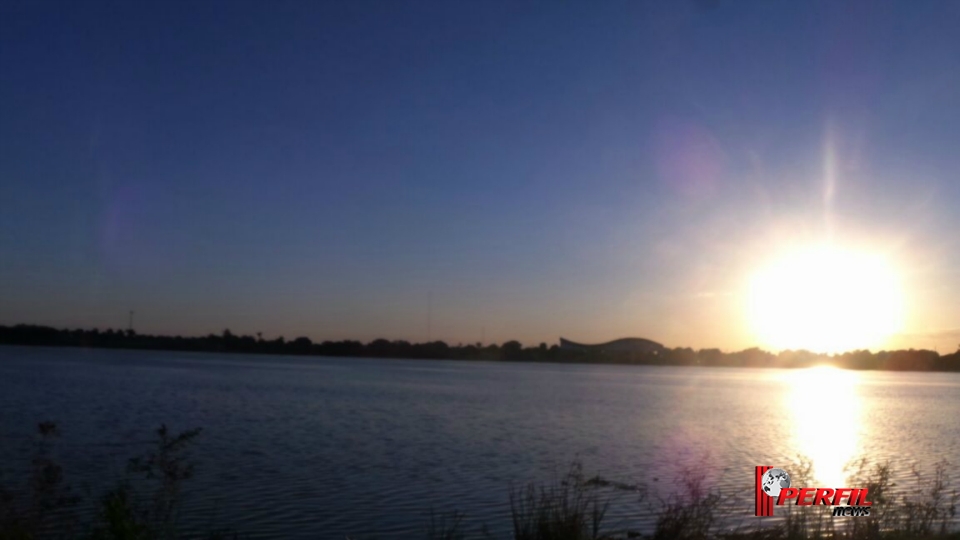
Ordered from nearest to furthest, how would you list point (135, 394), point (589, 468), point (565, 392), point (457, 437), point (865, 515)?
point (865, 515)
point (589, 468)
point (457, 437)
point (135, 394)
point (565, 392)

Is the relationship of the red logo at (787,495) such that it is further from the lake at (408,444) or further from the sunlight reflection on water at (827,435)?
the sunlight reflection on water at (827,435)

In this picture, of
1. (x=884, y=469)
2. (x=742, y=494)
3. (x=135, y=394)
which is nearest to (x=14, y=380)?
(x=135, y=394)

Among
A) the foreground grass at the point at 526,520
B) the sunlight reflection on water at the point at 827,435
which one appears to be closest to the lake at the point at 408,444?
the sunlight reflection on water at the point at 827,435

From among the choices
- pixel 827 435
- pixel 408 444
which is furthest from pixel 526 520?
pixel 827 435

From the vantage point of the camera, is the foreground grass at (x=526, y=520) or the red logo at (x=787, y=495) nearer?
the foreground grass at (x=526, y=520)

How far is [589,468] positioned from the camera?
70.2 ft

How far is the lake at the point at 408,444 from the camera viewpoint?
1592cm

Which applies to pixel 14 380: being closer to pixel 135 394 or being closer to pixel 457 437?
pixel 135 394

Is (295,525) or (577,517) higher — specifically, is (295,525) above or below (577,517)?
below

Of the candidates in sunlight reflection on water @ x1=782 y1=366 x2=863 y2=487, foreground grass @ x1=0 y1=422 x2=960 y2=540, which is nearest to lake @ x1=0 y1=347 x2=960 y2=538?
sunlight reflection on water @ x1=782 y1=366 x2=863 y2=487

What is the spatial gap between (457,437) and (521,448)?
2.78 meters

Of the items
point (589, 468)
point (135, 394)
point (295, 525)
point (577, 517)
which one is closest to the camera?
point (577, 517)

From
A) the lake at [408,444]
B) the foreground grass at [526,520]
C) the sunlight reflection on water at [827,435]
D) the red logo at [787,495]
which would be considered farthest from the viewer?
the sunlight reflection on water at [827,435]

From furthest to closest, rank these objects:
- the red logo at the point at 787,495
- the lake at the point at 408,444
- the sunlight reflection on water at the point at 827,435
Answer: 1. the sunlight reflection on water at the point at 827,435
2. the lake at the point at 408,444
3. the red logo at the point at 787,495
